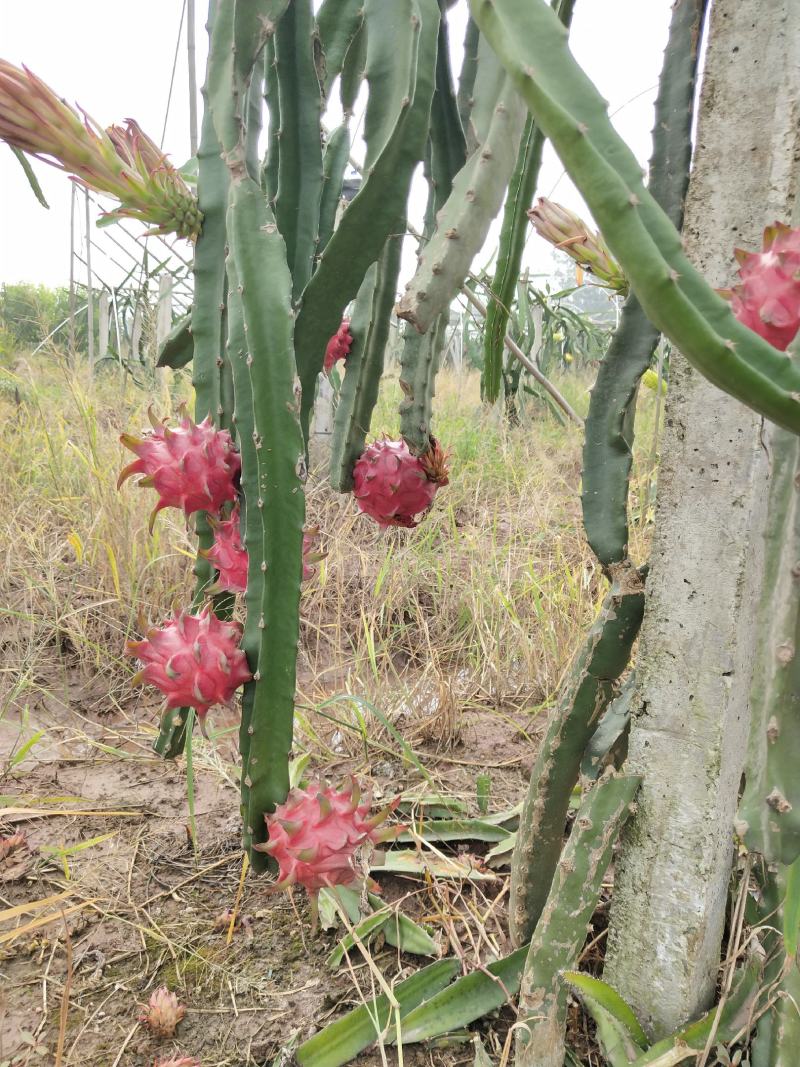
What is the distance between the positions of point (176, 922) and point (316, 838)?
374 millimetres

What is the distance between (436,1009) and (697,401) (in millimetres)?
632

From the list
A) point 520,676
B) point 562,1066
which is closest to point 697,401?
point 562,1066

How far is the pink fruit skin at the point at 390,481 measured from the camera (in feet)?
2.56

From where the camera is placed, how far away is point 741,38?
0.60 metres

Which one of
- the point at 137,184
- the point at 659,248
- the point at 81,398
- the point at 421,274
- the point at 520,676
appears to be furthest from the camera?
the point at 81,398

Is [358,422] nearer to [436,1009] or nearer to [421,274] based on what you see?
[421,274]

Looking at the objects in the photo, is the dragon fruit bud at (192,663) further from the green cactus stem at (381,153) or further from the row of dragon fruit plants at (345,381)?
the green cactus stem at (381,153)

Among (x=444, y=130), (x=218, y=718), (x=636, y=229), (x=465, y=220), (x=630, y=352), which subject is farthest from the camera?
(x=218, y=718)

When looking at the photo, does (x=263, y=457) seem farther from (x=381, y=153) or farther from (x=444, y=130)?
(x=444, y=130)

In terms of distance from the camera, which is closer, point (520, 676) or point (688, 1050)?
point (688, 1050)

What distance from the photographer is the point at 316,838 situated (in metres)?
0.63

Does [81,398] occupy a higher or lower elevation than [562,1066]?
higher

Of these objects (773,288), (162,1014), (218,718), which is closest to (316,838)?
(162,1014)

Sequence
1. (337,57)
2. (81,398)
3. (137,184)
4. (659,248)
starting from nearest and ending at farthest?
(659,248) < (137,184) < (337,57) < (81,398)
